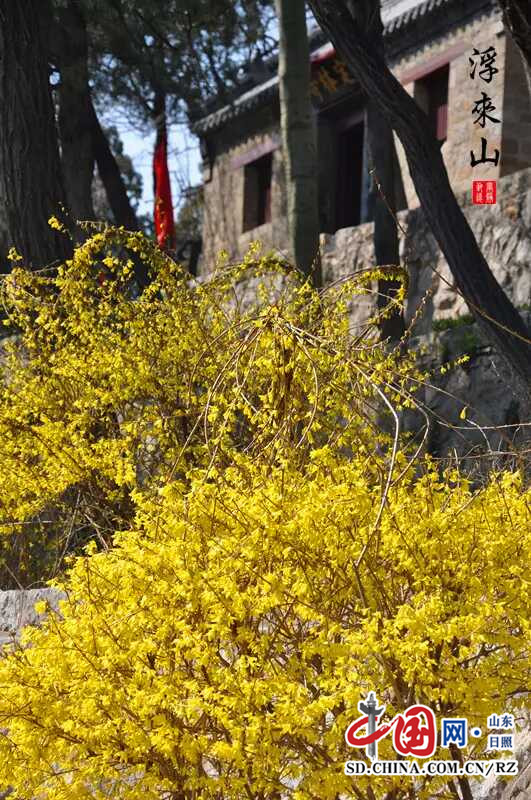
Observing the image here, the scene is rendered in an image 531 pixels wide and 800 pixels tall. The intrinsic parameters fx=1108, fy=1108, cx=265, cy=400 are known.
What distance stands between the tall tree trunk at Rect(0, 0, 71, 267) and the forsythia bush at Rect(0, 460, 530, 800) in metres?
4.83

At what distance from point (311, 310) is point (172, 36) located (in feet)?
38.3

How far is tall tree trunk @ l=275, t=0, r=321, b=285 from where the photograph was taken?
7945 millimetres


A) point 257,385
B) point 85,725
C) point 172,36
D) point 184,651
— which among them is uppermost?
point 172,36

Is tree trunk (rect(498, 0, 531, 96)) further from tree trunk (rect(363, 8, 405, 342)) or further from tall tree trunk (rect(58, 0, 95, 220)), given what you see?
tall tree trunk (rect(58, 0, 95, 220))

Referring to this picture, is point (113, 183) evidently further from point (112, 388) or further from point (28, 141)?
point (112, 388)

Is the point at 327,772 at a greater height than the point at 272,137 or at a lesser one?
lesser

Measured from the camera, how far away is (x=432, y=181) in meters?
6.36

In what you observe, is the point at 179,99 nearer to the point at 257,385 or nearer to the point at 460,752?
the point at 257,385

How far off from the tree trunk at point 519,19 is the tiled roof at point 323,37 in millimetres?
7945

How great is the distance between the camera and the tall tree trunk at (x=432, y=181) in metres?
6.16

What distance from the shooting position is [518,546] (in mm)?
3092

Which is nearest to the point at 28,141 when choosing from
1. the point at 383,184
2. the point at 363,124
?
the point at 383,184

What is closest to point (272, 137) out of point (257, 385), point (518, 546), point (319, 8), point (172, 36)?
point (172, 36)

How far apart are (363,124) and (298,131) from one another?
23.8 feet
